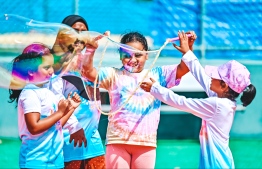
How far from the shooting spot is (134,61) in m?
4.40

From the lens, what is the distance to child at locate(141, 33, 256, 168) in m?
4.11

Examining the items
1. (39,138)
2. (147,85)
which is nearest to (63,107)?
(39,138)

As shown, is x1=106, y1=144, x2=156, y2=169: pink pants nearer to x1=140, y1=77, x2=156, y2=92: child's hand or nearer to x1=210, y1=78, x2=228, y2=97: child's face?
x1=140, y1=77, x2=156, y2=92: child's hand

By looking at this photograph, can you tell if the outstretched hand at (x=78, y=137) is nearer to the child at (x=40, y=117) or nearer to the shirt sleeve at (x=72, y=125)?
the shirt sleeve at (x=72, y=125)

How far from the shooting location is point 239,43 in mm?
8055

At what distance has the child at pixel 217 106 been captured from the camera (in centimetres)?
411

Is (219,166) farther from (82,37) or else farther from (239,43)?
(239,43)

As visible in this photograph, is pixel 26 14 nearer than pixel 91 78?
No

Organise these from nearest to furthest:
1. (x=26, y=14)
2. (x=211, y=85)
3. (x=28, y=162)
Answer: (x=28, y=162)
(x=211, y=85)
(x=26, y=14)

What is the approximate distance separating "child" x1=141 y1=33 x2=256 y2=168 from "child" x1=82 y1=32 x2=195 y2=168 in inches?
6.6

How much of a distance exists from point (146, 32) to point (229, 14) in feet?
3.23

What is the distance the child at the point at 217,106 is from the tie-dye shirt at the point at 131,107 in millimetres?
149

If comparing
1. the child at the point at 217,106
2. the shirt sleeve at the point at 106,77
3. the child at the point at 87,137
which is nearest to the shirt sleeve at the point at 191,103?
the child at the point at 217,106

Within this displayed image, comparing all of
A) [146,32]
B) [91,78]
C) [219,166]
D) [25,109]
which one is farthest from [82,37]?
[146,32]
